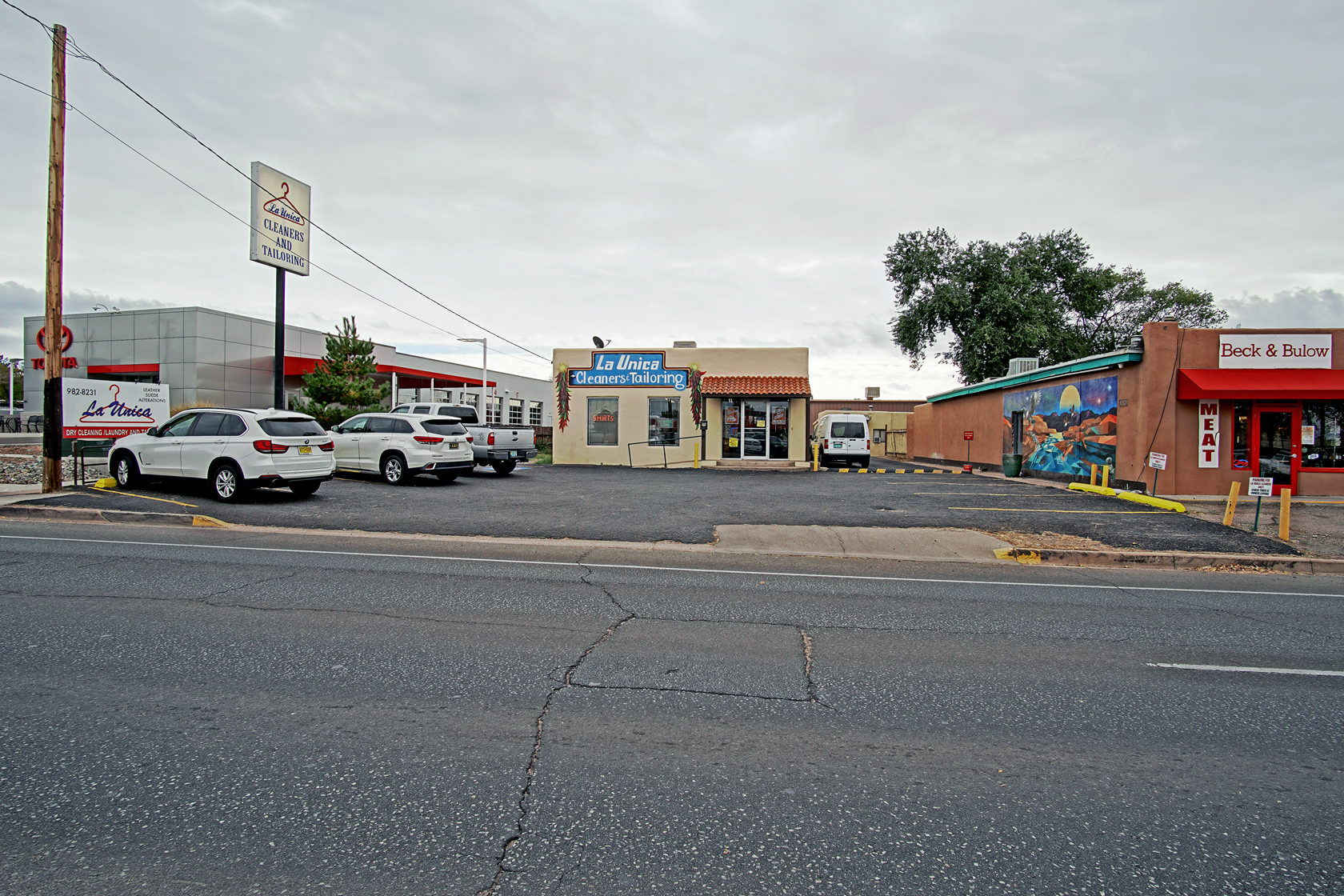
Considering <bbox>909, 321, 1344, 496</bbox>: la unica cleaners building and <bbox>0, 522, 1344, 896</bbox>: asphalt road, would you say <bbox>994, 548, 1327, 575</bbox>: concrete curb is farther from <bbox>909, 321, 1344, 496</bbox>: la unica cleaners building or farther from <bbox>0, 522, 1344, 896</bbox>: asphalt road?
<bbox>909, 321, 1344, 496</bbox>: la unica cleaners building

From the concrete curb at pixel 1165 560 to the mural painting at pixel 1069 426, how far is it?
31.2ft

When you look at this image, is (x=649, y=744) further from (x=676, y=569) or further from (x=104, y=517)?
(x=104, y=517)

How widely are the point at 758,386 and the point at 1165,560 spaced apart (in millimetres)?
16113

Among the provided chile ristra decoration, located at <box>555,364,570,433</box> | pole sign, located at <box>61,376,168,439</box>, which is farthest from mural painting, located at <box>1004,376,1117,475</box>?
pole sign, located at <box>61,376,168,439</box>

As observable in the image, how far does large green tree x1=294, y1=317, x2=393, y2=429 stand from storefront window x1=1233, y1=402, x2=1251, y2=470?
26.2 meters

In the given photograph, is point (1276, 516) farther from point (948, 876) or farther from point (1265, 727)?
point (948, 876)

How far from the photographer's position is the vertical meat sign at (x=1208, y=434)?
17.1 meters

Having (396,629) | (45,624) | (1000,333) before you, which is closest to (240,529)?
(45,624)

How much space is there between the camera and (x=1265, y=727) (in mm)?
4090

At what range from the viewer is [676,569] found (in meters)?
8.49

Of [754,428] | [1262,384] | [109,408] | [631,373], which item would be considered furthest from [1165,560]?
[109,408]

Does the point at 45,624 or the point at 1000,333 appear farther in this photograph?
the point at 1000,333

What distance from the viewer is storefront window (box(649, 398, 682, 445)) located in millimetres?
26078

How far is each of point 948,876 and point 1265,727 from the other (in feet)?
9.26
